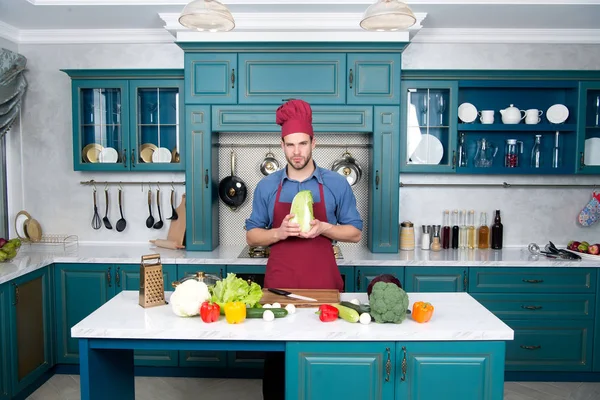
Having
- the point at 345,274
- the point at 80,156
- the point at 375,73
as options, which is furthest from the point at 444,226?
the point at 80,156

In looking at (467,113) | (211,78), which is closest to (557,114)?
(467,113)

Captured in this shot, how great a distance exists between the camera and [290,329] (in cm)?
236

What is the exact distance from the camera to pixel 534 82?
4.82 meters

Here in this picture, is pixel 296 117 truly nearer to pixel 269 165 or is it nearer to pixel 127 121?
pixel 269 165

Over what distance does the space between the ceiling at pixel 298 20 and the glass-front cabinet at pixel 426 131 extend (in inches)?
23.5

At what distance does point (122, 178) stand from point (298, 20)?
2404mm

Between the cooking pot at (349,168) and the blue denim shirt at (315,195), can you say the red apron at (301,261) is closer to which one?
the blue denim shirt at (315,195)

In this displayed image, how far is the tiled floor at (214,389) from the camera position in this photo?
13.8ft

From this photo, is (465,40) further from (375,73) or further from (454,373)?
(454,373)

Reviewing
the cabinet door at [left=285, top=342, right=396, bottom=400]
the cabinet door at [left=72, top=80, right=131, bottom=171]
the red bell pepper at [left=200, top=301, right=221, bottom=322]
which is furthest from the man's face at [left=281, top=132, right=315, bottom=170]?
the cabinet door at [left=72, top=80, right=131, bottom=171]

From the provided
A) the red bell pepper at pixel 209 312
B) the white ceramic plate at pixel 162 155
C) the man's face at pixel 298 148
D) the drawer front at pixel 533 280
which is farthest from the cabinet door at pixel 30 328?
the drawer front at pixel 533 280

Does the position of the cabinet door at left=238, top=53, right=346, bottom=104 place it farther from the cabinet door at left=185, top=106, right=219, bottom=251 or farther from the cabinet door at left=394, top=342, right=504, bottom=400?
the cabinet door at left=394, top=342, right=504, bottom=400

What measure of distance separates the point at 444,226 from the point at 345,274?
52.5 inches

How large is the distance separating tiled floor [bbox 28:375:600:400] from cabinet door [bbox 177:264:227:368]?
147 millimetres
